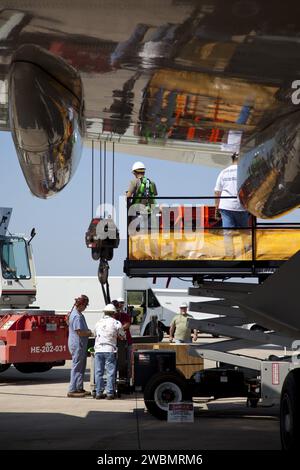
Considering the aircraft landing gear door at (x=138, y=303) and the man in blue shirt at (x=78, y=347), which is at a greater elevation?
the aircraft landing gear door at (x=138, y=303)

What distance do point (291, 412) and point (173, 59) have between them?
11.7ft

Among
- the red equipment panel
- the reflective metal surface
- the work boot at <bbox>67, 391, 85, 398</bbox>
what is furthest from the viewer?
the red equipment panel

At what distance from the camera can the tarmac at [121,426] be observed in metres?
8.79

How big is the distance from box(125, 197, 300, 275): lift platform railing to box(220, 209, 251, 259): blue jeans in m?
0.01

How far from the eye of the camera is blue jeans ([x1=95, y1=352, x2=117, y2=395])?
12961mm

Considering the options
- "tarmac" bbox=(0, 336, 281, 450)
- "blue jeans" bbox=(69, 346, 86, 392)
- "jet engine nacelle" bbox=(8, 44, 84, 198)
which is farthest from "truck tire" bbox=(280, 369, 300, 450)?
"blue jeans" bbox=(69, 346, 86, 392)

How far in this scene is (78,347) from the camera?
1366 centimetres

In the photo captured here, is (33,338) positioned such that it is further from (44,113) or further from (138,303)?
(138,303)

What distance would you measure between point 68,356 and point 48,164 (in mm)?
9963

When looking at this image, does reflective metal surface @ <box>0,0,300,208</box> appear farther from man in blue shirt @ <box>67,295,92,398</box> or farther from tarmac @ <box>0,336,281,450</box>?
man in blue shirt @ <box>67,295,92,398</box>

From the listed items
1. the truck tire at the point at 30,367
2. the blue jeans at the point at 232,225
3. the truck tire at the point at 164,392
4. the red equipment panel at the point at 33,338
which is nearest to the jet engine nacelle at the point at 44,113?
the blue jeans at the point at 232,225

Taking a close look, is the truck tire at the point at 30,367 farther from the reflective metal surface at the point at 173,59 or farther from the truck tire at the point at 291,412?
the truck tire at the point at 291,412

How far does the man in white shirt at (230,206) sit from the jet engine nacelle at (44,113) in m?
3.69

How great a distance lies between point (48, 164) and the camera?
641 centimetres
